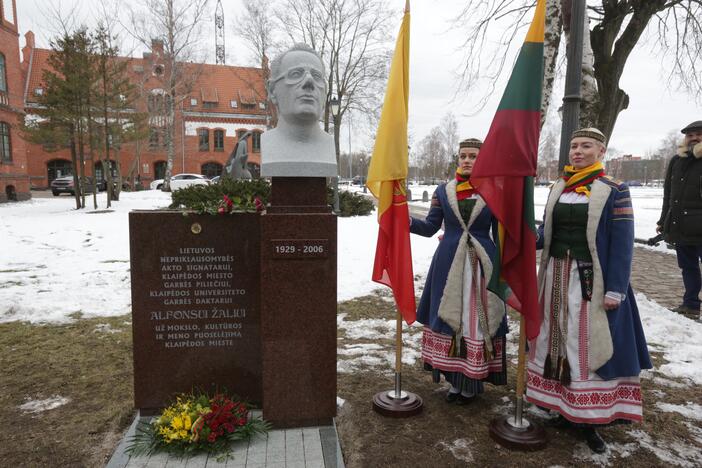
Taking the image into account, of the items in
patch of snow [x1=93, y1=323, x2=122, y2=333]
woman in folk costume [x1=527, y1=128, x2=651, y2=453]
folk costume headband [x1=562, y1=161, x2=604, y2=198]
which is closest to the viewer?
woman in folk costume [x1=527, y1=128, x2=651, y2=453]

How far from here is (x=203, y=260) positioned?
3.45 m

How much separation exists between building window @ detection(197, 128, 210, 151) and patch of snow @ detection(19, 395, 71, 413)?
42.7 meters

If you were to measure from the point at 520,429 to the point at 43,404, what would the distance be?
3674mm

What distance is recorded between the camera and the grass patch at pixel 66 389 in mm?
3127

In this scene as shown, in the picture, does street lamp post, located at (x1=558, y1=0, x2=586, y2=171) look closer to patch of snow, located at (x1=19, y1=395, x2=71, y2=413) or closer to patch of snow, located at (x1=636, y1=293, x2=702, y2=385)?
patch of snow, located at (x1=636, y1=293, x2=702, y2=385)

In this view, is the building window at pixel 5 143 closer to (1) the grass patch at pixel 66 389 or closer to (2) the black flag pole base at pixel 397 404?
(1) the grass patch at pixel 66 389

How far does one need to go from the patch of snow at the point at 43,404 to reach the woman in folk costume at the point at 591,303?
3.77 metres

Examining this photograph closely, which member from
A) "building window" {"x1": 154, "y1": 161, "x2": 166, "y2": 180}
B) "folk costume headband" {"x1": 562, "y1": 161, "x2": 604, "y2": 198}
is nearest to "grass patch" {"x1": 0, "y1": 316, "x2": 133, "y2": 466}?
"folk costume headband" {"x1": 562, "y1": 161, "x2": 604, "y2": 198}

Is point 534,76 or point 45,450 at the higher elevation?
point 534,76

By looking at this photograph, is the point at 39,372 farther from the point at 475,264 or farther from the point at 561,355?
the point at 561,355

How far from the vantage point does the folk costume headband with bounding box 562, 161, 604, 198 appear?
3.05 meters

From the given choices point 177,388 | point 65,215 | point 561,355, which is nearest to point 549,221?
point 561,355

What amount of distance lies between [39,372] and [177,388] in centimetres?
170

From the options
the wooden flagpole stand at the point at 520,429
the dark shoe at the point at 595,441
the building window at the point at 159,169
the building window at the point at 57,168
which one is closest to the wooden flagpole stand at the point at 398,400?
the wooden flagpole stand at the point at 520,429
